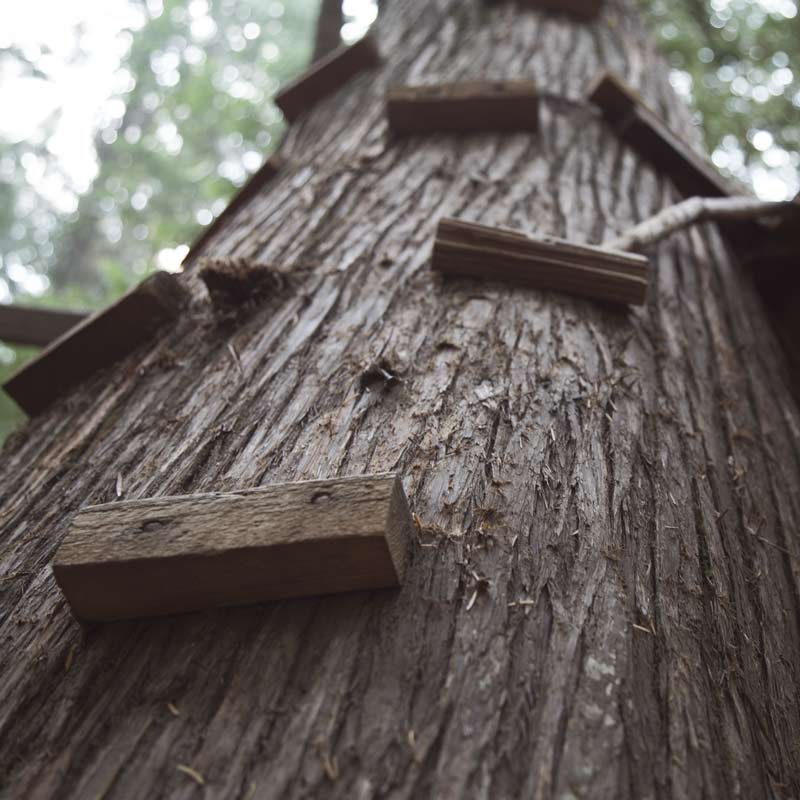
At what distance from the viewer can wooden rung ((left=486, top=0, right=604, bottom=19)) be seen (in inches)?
155

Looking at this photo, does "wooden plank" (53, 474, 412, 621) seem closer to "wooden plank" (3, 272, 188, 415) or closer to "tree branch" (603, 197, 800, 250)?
"wooden plank" (3, 272, 188, 415)

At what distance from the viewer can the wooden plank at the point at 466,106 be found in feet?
8.74

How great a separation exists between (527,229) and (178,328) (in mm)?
1089

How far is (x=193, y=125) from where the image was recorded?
1041cm

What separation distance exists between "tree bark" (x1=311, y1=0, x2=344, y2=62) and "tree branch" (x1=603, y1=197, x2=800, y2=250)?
10.1ft

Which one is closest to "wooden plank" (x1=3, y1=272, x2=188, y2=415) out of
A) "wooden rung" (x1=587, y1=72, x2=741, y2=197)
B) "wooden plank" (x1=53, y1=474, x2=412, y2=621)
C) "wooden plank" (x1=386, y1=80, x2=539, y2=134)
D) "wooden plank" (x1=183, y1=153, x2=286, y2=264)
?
"wooden plank" (x1=53, y1=474, x2=412, y2=621)

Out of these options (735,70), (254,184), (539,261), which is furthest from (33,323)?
(735,70)

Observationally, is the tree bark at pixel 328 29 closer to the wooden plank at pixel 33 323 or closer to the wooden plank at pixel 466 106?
the wooden plank at pixel 466 106

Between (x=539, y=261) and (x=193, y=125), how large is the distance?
32.3ft

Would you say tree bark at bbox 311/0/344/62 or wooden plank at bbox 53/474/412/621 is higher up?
tree bark at bbox 311/0/344/62

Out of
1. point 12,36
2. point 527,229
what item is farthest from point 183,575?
point 12,36

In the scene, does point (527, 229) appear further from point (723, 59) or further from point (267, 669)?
point (723, 59)

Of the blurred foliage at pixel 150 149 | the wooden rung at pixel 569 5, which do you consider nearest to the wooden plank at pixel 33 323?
the wooden rung at pixel 569 5

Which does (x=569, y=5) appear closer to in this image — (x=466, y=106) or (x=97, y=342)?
(x=466, y=106)
